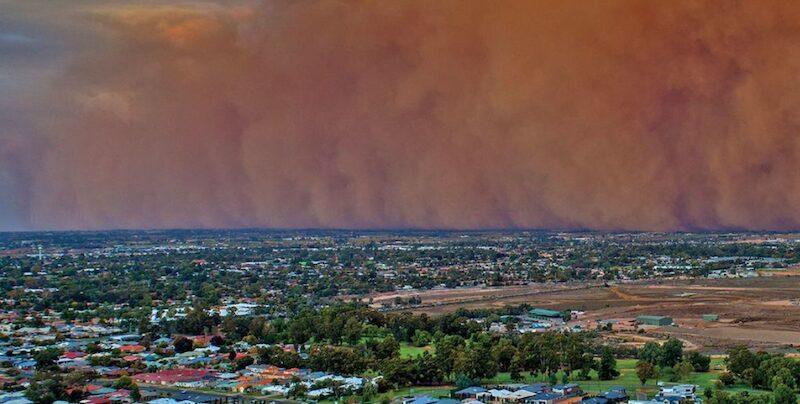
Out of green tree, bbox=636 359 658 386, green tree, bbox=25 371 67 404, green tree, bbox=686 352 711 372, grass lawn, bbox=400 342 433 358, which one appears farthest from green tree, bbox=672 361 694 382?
green tree, bbox=25 371 67 404

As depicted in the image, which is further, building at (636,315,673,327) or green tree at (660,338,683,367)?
building at (636,315,673,327)

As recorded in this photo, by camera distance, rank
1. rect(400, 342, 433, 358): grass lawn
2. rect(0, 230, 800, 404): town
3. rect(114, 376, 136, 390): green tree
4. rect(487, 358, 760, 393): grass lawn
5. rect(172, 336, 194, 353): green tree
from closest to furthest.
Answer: rect(487, 358, 760, 393): grass lawn, rect(0, 230, 800, 404): town, rect(114, 376, 136, 390): green tree, rect(400, 342, 433, 358): grass lawn, rect(172, 336, 194, 353): green tree

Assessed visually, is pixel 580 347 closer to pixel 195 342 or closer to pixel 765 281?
pixel 195 342

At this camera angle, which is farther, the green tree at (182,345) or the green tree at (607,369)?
the green tree at (182,345)

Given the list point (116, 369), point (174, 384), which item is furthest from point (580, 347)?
point (116, 369)

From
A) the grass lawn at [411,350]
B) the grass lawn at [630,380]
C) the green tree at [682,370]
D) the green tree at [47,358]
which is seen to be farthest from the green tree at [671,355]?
the green tree at [47,358]

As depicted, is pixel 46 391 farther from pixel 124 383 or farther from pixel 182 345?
pixel 182 345

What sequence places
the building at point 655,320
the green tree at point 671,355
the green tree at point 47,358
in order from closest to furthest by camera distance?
the green tree at point 671,355 → the green tree at point 47,358 → the building at point 655,320

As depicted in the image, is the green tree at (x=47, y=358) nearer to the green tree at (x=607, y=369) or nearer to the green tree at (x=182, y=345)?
the green tree at (x=182, y=345)

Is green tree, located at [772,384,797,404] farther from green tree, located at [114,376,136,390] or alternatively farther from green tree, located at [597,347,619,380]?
green tree, located at [114,376,136,390]
